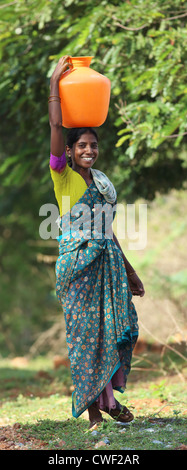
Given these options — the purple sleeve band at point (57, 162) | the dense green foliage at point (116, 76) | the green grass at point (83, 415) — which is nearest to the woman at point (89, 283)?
the purple sleeve band at point (57, 162)

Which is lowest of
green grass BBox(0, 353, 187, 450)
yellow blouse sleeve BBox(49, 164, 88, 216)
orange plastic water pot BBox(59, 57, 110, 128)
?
green grass BBox(0, 353, 187, 450)

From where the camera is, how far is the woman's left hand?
460cm

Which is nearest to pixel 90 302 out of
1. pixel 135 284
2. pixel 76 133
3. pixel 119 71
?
pixel 135 284

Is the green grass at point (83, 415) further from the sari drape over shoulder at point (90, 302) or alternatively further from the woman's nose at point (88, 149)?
the woman's nose at point (88, 149)

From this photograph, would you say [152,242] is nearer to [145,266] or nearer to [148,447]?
[145,266]

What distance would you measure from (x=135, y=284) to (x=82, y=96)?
1333mm

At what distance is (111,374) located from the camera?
4.17 m

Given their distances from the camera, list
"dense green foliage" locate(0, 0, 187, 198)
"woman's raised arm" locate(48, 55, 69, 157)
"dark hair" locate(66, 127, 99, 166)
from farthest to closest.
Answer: "dense green foliage" locate(0, 0, 187, 198) < "dark hair" locate(66, 127, 99, 166) < "woman's raised arm" locate(48, 55, 69, 157)

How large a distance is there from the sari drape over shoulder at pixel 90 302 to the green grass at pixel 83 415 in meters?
0.27

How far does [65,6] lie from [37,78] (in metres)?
0.92

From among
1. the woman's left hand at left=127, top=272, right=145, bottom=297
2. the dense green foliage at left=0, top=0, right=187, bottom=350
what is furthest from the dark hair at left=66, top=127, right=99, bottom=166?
the dense green foliage at left=0, top=0, right=187, bottom=350

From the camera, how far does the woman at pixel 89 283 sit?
13.7 ft

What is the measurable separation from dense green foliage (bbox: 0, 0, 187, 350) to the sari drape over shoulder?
6.29 ft

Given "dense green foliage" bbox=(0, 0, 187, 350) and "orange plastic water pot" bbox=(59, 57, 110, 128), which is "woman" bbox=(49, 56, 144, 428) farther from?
"dense green foliage" bbox=(0, 0, 187, 350)
